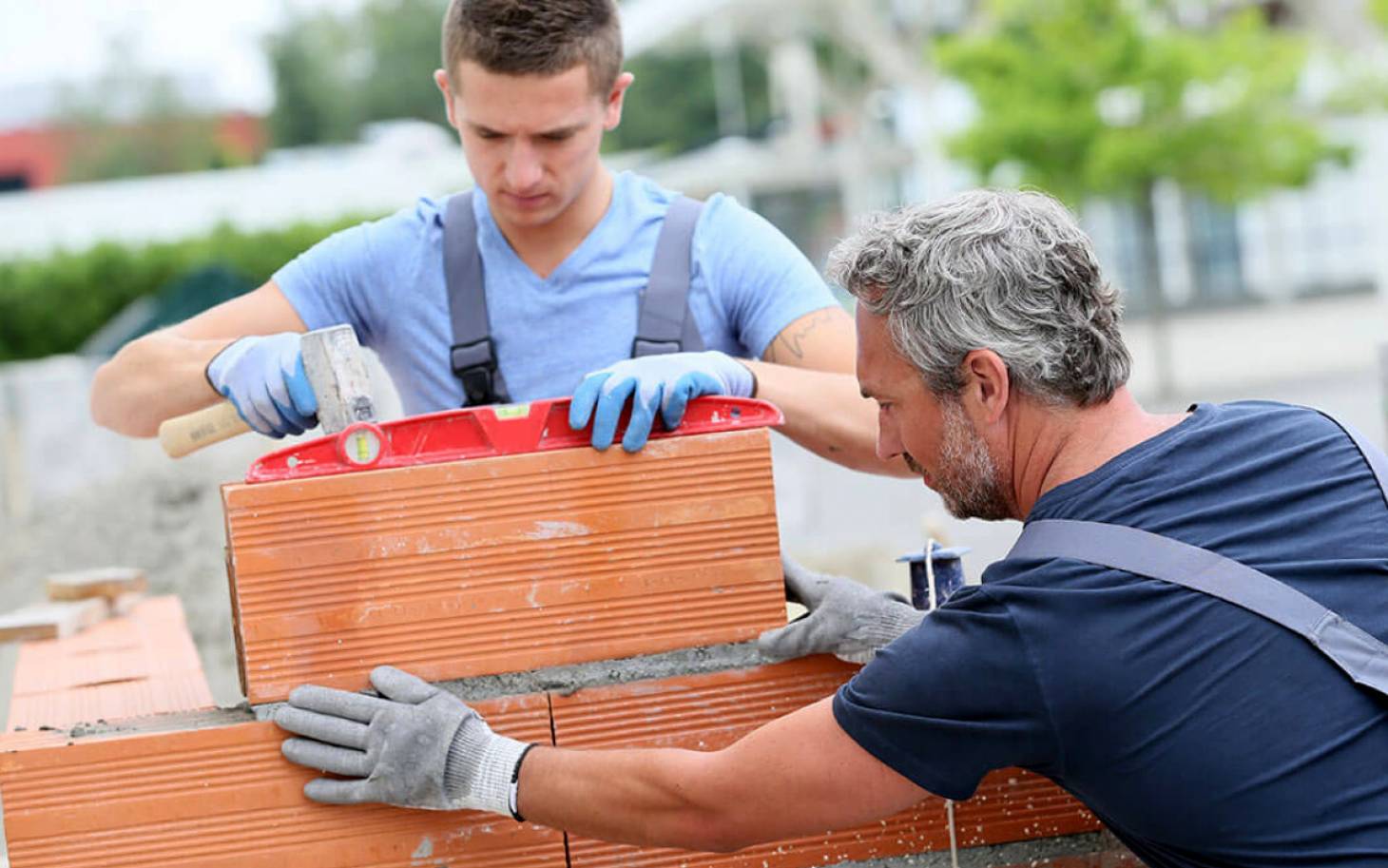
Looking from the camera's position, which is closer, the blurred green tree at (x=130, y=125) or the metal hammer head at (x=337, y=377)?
the metal hammer head at (x=337, y=377)

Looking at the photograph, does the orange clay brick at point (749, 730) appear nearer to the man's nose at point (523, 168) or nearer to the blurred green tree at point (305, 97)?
the man's nose at point (523, 168)

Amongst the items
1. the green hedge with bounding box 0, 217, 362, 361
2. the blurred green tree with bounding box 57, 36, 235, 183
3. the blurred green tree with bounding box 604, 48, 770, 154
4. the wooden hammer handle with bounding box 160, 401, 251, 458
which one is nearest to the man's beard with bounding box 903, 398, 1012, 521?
the wooden hammer handle with bounding box 160, 401, 251, 458

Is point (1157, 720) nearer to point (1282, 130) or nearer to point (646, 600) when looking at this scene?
point (646, 600)

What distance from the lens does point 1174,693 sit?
6.81 ft

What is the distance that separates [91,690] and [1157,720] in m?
2.28

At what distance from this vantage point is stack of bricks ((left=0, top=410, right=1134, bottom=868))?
2.47 metres

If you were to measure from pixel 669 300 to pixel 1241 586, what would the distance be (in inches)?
53.4

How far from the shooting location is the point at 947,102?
29.7 m

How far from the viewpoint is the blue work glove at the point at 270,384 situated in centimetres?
267

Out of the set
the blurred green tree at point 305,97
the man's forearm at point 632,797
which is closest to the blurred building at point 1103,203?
the man's forearm at point 632,797

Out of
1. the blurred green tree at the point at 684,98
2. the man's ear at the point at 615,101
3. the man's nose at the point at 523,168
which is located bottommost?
the man's nose at the point at 523,168

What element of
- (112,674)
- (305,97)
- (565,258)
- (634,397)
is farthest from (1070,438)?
(305,97)

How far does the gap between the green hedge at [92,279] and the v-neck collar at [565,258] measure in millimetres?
18863

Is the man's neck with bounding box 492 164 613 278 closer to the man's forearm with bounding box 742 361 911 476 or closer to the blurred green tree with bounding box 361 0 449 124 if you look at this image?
the man's forearm with bounding box 742 361 911 476
